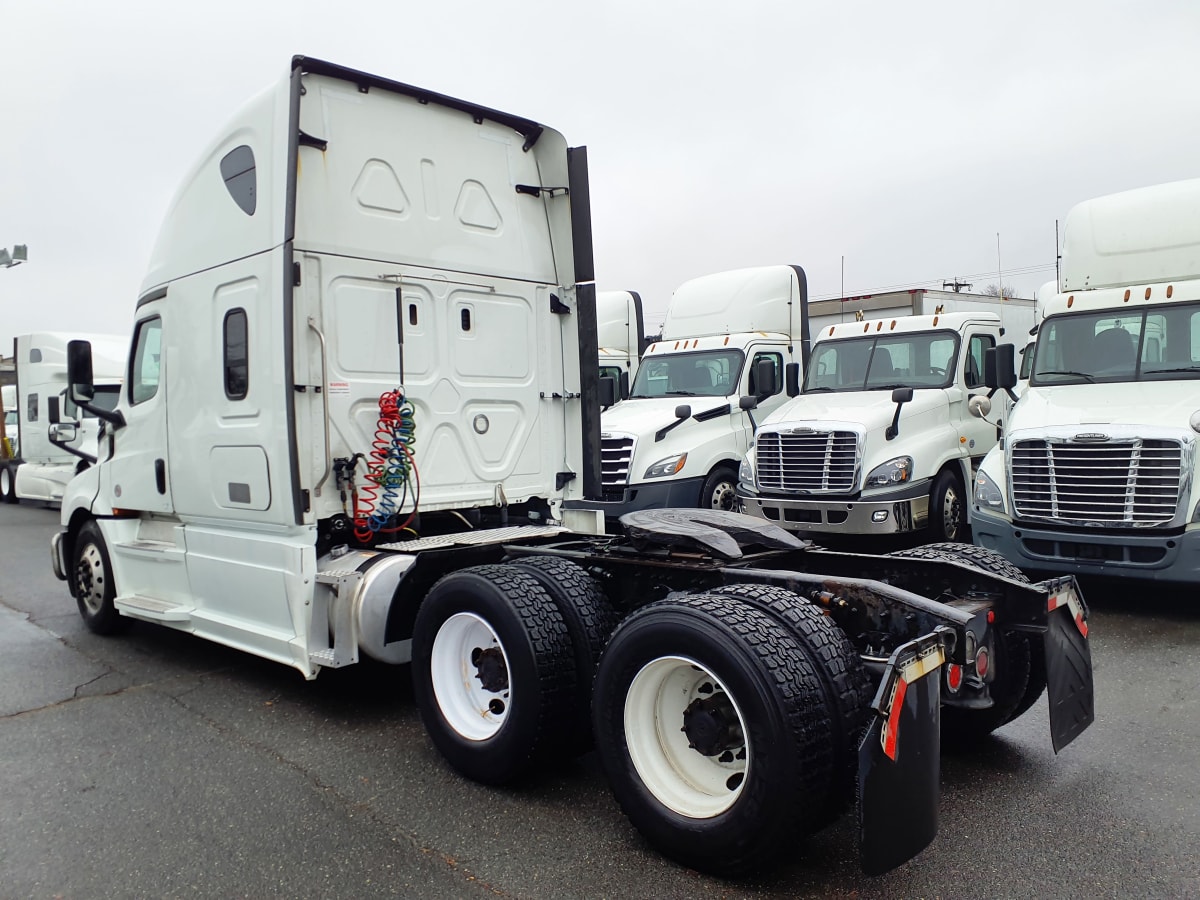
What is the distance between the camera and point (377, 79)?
17.7 ft

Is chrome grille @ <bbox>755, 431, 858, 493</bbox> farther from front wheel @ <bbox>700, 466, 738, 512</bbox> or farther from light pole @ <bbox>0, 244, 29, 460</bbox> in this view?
light pole @ <bbox>0, 244, 29, 460</bbox>

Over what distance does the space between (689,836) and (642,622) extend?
77cm

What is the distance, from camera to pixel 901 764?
9.54ft

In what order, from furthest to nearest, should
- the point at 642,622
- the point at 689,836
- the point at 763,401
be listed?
the point at 763,401
the point at 642,622
the point at 689,836

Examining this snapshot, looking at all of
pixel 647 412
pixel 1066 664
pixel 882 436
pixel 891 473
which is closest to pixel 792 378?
pixel 647 412

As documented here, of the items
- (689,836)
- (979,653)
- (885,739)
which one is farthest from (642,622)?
(979,653)

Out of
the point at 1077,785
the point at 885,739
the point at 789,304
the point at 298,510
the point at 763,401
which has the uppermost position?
the point at 789,304

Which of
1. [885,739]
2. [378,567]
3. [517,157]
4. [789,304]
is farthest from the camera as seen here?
[789,304]

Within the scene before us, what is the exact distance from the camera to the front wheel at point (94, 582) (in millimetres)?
7062

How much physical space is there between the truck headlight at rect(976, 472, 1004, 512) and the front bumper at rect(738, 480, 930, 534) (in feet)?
3.92

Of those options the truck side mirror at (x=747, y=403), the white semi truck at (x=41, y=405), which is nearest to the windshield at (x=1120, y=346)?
the truck side mirror at (x=747, y=403)

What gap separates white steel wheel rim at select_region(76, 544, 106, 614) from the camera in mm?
7176

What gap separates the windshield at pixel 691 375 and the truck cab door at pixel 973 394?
280 centimetres

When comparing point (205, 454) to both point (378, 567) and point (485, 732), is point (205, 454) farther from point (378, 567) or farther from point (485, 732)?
point (485, 732)
